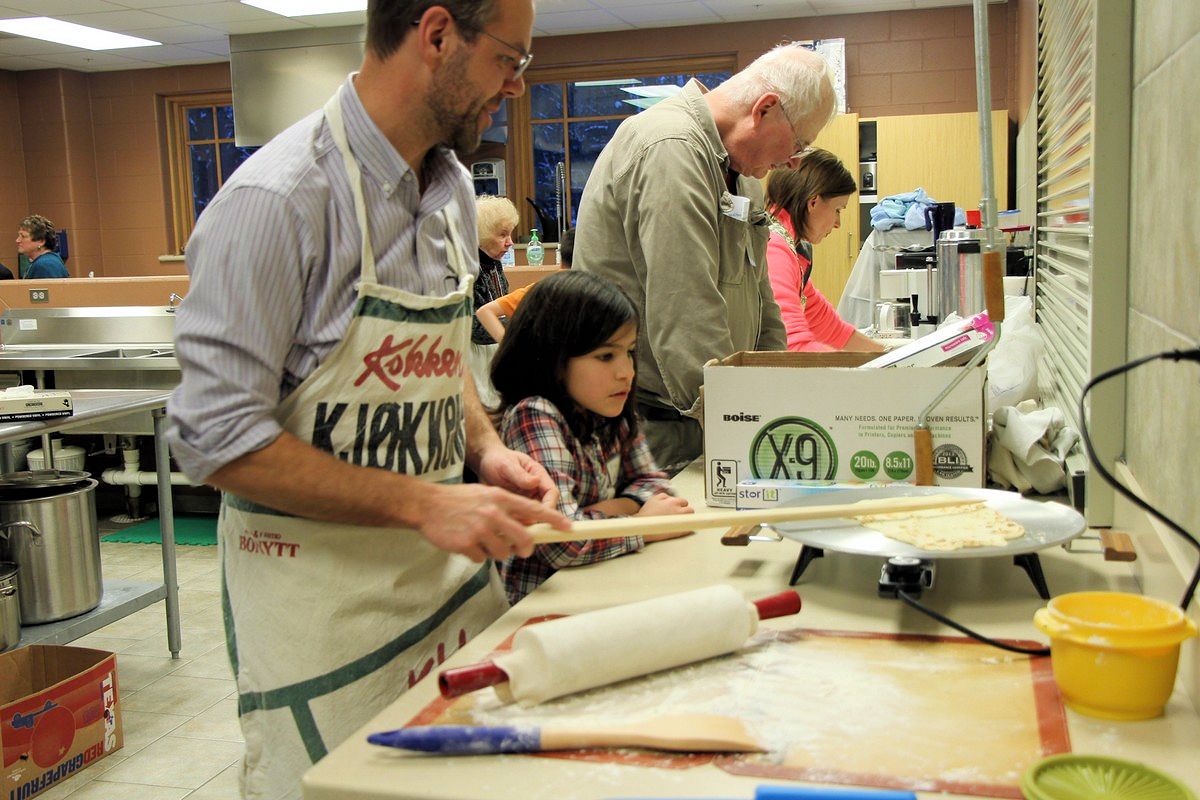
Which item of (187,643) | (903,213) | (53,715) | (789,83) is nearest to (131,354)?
(187,643)

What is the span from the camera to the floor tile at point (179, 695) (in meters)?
3.06

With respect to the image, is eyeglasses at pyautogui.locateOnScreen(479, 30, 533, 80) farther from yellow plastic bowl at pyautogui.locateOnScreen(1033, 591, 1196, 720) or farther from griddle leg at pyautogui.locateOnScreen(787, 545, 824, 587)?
yellow plastic bowl at pyautogui.locateOnScreen(1033, 591, 1196, 720)

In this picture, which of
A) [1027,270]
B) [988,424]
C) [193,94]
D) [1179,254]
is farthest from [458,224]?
[193,94]

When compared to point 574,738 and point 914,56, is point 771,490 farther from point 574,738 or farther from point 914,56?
point 914,56

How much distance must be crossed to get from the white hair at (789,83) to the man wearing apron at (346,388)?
1012 mm

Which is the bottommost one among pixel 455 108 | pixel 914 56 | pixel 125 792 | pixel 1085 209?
pixel 125 792

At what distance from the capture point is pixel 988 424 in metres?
1.83

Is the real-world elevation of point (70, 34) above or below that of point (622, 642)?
above

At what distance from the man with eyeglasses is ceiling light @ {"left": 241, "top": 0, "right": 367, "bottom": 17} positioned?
4.99m

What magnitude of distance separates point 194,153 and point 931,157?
641cm

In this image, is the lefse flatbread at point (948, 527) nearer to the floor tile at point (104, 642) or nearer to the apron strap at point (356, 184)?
the apron strap at point (356, 184)

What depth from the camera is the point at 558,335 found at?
164 cm

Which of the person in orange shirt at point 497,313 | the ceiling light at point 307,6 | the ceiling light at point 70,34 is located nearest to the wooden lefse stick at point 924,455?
the person in orange shirt at point 497,313

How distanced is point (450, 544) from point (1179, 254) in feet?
2.66
